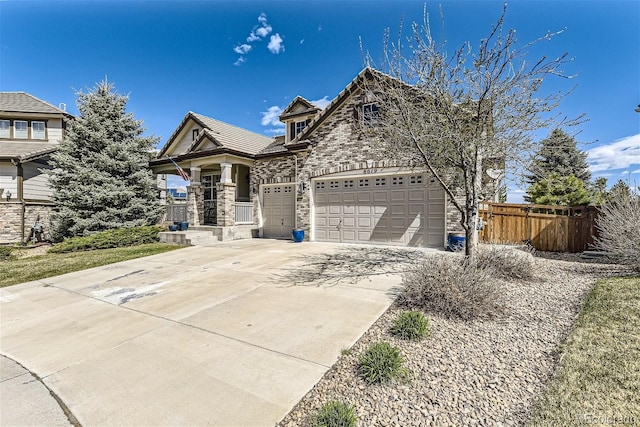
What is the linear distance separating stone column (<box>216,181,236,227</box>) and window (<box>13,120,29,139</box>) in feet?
44.0

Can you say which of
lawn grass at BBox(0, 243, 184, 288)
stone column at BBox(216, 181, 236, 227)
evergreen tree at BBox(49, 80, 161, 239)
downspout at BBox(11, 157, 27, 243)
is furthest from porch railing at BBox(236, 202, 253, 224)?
downspout at BBox(11, 157, 27, 243)

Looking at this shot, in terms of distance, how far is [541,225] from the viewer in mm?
10094

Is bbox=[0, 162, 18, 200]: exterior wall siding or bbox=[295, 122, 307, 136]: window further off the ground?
bbox=[295, 122, 307, 136]: window

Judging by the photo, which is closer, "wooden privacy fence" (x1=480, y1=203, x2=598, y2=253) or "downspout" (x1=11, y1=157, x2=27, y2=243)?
"wooden privacy fence" (x1=480, y1=203, x2=598, y2=253)

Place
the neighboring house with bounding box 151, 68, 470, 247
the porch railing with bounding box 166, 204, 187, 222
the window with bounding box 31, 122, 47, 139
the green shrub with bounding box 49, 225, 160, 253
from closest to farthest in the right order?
the neighboring house with bounding box 151, 68, 470, 247 < the green shrub with bounding box 49, 225, 160, 253 < the porch railing with bounding box 166, 204, 187, 222 < the window with bounding box 31, 122, 47, 139

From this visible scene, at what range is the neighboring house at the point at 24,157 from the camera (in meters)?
14.4

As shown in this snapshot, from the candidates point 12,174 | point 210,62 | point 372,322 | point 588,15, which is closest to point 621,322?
point 372,322

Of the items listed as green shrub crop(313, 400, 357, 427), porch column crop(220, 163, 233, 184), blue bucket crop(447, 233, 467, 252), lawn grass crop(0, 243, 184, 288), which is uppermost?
porch column crop(220, 163, 233, 184)

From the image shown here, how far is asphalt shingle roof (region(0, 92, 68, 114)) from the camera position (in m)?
16.4

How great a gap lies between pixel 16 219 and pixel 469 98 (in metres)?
20.5

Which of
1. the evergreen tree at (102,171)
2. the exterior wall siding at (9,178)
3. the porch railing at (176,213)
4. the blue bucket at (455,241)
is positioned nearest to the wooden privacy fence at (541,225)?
the blue bucket at (455,241)

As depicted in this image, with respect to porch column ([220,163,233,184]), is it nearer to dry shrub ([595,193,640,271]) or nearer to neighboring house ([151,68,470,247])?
neighboring house ([151,68,470,247])

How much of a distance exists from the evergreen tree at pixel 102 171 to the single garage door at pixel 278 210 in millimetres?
6281

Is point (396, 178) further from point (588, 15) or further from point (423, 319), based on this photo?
point (423, 319)
